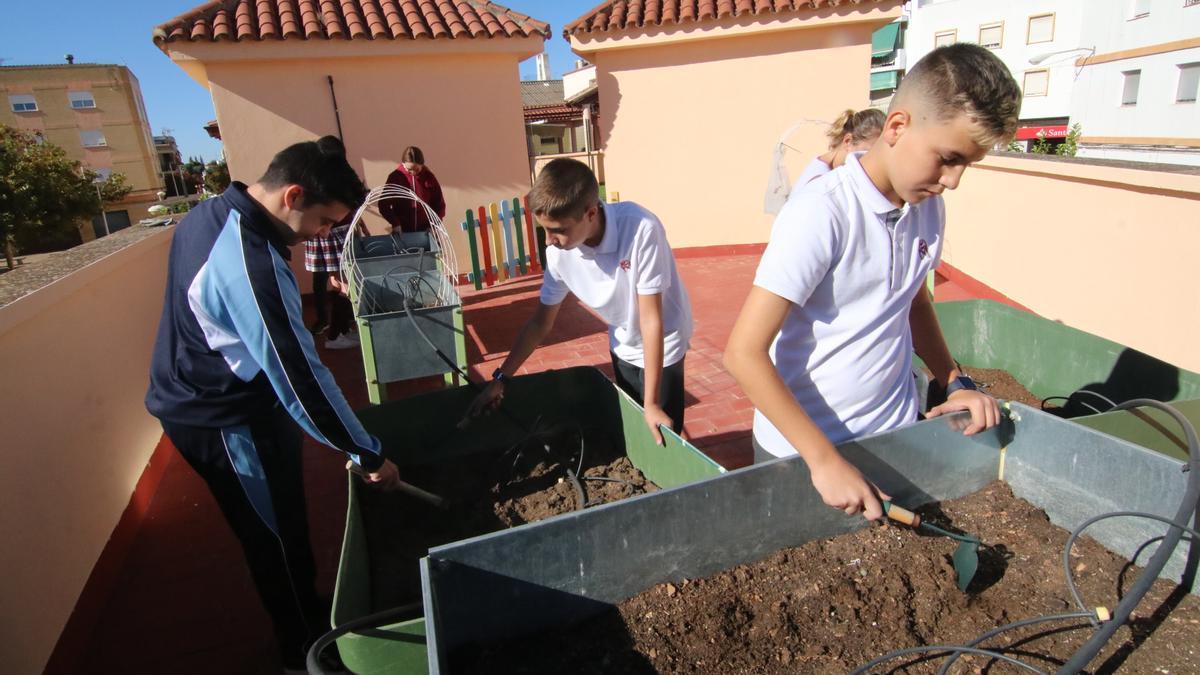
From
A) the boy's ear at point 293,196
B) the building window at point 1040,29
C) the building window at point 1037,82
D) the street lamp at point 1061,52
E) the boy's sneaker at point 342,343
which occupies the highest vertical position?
the building window at point 1040,29

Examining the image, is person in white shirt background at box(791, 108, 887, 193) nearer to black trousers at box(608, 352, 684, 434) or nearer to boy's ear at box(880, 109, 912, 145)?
black trousers at box(608, 352, 684, 434)

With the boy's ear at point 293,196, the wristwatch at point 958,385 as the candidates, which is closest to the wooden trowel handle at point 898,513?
the wristwatch at point 958,385

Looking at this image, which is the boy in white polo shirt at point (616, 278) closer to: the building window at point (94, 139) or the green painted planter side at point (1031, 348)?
the green painted planter side at point (1031, 348)

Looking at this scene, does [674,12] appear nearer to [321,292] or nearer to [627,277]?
[321,292]

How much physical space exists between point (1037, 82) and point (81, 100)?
6302cm

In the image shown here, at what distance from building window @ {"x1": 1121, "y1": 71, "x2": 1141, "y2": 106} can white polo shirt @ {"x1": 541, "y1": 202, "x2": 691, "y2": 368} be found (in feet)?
98.9

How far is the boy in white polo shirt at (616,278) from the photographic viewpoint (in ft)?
6.44

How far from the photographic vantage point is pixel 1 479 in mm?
2070

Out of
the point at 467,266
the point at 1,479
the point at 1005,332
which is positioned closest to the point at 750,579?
the point at 1,479

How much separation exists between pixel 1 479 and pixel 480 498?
1539 millimetres

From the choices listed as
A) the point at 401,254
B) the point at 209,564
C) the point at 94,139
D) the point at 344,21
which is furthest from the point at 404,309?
the point at 94,139

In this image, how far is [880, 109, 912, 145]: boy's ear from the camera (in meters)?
1.11

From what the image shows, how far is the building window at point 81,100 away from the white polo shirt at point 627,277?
61.6 metres

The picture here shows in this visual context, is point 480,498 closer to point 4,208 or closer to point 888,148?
point 888,148
